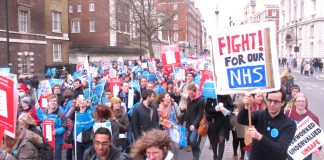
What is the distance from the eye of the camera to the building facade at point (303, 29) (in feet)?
230

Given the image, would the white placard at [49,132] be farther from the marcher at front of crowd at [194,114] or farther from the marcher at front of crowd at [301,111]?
the marcher at front of crowd at [301,111]

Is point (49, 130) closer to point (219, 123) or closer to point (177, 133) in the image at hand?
point (177, 133)

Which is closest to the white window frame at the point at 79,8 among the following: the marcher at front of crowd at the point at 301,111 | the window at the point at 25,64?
the window at the point at 25,64

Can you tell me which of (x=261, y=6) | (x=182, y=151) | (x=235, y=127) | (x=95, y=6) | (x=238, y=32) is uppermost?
(x=261, y=6)

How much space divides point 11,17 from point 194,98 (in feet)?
89.1

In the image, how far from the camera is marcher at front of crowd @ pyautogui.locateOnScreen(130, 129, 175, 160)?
3340 millimetres

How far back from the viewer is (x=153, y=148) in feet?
11.0

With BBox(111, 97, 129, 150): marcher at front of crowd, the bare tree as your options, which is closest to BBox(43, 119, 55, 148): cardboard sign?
BBox(111, 97, 129, 150): marcher at front of crowd

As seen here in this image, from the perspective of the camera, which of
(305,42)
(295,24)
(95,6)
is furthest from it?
(295,24)

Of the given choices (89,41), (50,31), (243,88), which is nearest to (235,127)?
(243,88)

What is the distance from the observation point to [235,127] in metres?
8.09

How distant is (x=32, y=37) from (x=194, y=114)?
95.6 ft

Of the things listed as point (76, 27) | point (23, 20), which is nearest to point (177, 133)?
point (23, 20)

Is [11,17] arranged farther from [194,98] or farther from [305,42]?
[305,42]
